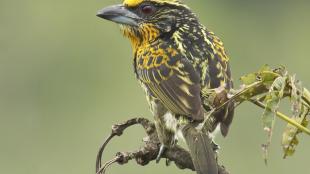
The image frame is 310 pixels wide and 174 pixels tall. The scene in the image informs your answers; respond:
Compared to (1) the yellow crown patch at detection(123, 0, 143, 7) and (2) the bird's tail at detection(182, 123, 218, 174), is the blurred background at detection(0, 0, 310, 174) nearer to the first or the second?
(1) the yellow crown patch at detection(123, 0, 143, 7)

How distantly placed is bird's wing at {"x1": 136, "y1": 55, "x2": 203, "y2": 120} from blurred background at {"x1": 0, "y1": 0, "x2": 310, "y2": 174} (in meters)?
3.86

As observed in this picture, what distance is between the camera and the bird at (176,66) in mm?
5750

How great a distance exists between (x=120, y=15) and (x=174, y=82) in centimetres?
80

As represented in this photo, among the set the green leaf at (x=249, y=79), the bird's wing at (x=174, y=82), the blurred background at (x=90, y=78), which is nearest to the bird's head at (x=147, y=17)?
the bird's wing at (x=174, y=82)

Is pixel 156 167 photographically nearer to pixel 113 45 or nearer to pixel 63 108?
pixel 63 108

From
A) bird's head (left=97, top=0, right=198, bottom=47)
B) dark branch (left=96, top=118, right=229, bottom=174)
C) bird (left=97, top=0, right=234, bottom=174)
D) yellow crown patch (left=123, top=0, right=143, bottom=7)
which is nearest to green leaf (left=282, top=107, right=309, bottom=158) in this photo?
dark branch (left=96, top=118, right=229, bottom=174)

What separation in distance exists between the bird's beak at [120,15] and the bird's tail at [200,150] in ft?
3.46

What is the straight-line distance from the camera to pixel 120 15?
680cm

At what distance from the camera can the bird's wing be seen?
5.86 m

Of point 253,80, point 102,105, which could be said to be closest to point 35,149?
point 102,105

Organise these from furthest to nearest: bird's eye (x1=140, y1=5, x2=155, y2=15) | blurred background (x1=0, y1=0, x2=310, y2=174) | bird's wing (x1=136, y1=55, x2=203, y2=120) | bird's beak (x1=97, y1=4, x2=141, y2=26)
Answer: blurred background (x1=0, y1=0, x2=310, y2=174), bird's eye (x1=140, y1=5, x2=155, y2=15), bird's beak (x1=97, y1=4, x2=141, y2=26), bird's wing (x1=136, y1=55, x2=203, y2=120)

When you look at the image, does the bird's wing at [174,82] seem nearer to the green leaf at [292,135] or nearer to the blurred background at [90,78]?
the green leaf at [292,135]

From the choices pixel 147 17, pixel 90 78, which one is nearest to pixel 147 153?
pixel 147 17

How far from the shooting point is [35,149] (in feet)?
41.3
